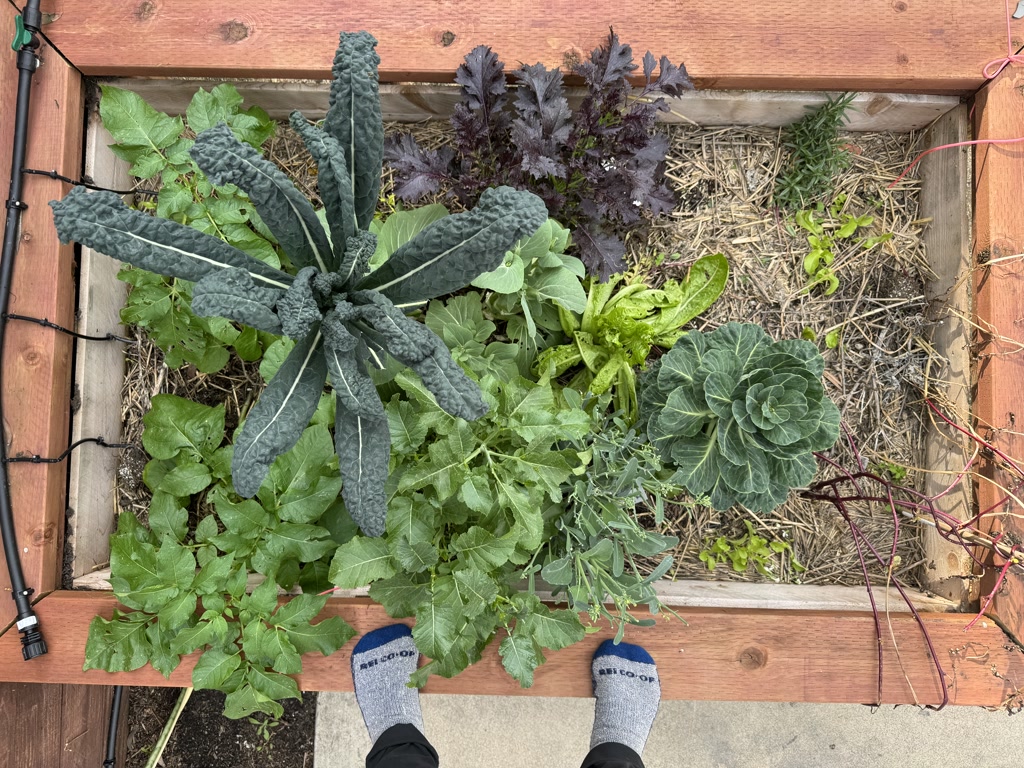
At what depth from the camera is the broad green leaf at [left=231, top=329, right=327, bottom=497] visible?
0.97m

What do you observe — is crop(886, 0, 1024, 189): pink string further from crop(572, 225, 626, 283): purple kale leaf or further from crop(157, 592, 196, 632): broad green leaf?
crop(157, 592, 196, 632): broad green leaf

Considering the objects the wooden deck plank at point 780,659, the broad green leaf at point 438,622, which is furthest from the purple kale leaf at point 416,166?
the wooden deck plank at point 780,659

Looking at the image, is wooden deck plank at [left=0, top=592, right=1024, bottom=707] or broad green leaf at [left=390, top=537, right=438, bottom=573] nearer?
broad green leaf at [left=390, top=537, right=438, bottom=573]

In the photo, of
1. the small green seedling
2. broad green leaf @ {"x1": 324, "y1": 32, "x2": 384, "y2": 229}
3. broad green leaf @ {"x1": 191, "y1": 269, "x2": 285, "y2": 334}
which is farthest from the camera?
the small green seedling

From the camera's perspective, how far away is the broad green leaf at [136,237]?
0.89 m

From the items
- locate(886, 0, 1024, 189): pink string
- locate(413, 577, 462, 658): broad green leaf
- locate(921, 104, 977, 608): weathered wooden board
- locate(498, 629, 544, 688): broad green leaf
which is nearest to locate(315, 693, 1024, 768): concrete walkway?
locate(921, 104, 977, 608): weathered wooden board

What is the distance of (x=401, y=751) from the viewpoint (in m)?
1.72

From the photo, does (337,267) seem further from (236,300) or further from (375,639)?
(375,639)

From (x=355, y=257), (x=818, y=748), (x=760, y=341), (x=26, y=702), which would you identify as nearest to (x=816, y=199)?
(x=760, y=341)

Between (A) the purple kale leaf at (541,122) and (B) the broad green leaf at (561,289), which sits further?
(B) the broad green leaf at (561,289)

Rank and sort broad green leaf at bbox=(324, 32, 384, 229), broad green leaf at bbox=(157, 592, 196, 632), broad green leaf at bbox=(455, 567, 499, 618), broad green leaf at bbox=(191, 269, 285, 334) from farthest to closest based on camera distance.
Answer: broad green leaf at bbox=(157, 592, 196, 632) → broad green leaf at bbox=(455, 567, 499, 618) → broad green leaf at bbox=(324, 32, 384, 229) → broad green leaf at bbox=(191, 269, 285, 334)

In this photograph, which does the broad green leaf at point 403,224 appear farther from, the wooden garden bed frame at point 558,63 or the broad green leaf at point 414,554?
the broad green leaf at point 414,554

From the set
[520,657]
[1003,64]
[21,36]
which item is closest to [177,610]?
[520,657]

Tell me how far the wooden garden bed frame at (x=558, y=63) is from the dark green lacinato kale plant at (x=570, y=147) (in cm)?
12
